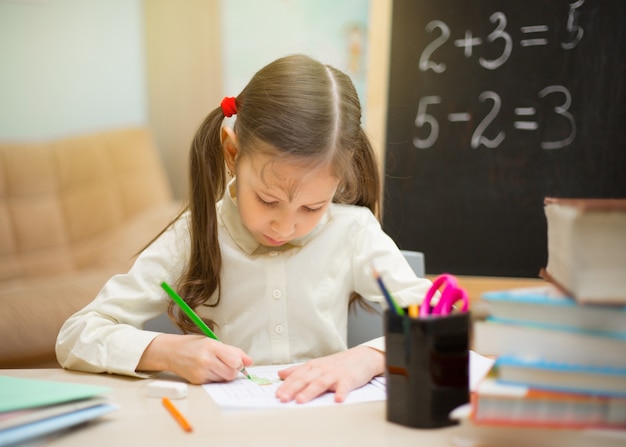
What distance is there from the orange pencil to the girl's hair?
388 mm

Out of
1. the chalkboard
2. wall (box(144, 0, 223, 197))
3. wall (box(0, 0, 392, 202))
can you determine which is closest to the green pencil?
the chalkboard

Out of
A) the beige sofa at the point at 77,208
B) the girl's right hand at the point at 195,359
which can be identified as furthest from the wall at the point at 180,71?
the girl's right hand at the point at 195,359

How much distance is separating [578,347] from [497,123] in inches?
68.0

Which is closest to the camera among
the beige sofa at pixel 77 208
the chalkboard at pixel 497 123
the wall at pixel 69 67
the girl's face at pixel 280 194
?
the girl's face at pixel 280 194

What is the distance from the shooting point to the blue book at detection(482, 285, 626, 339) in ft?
2.14

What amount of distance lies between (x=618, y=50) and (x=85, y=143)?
2.15 m

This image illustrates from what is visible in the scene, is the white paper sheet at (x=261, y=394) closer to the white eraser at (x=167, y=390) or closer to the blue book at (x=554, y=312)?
the white eraser at (x=167, y=390)

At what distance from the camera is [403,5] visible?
2369 mm

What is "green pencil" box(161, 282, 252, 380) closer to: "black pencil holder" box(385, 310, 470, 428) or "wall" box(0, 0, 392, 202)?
"black pencil holder" box(385, 310, 470, 428)

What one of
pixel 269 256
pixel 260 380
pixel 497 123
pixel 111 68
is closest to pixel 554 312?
pixel 260 380

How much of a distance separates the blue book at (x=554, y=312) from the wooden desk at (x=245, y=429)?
5.6 inches

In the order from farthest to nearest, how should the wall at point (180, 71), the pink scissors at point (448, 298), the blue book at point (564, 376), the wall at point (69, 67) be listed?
the wall at point (180, 71), the wall at point (69, 67), the pink scissors at point (448, 298), the blue book at point (564, 376)

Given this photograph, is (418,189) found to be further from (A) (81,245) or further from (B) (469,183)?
(A) (81,245)

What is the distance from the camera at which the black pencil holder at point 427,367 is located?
0.72 m
